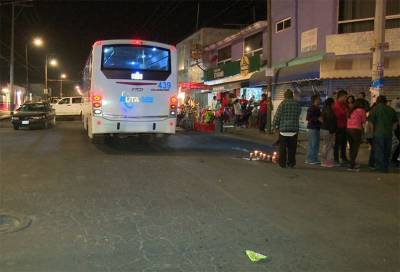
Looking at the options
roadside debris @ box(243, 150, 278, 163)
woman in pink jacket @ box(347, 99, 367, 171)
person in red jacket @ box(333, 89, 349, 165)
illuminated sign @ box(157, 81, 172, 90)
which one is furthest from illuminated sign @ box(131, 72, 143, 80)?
woman in pink jacket @ box(347, 99, 367, 171)

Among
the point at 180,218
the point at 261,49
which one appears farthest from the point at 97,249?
the point at 261,49

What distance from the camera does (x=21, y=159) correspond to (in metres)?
12.6

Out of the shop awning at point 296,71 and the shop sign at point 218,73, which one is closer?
the shop awning at point 296,71

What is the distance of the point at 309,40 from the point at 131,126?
9.89 m

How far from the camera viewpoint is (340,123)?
1253 cm

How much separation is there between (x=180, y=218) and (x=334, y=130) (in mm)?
6526

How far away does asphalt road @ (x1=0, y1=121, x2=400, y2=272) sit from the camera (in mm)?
5246

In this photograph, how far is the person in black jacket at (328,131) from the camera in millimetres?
12172

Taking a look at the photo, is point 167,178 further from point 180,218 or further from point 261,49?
point 261,49

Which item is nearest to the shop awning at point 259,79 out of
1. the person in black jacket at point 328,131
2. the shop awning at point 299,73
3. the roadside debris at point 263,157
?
the shop awning at point 299,73

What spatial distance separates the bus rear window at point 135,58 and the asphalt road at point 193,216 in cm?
348

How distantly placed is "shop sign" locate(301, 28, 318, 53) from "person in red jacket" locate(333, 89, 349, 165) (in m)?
8.38

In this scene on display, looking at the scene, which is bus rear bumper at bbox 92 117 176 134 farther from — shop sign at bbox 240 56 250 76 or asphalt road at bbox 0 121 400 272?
shop sign at bbox 240 56 250 76

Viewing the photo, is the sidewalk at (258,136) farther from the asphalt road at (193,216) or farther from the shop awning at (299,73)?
the asphalt road at (193,216)
